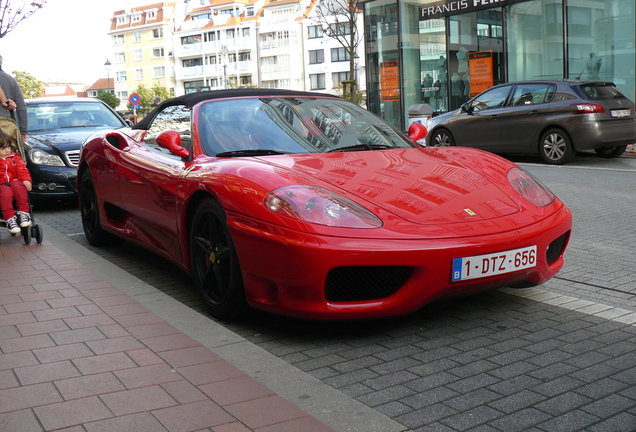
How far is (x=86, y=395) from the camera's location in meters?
3.01

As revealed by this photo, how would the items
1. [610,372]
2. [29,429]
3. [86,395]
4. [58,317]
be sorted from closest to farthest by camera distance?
1. [29,429]
2. [86,395]
3. [610,372]
4. [58,317]

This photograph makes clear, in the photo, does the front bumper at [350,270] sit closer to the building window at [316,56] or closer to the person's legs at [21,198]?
the person's legs at [21,198]

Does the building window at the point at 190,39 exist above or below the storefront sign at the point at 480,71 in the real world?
above

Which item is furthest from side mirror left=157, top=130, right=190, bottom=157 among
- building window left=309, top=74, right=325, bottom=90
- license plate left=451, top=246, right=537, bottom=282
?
building window left=309, top=74, right=325, bottom=90

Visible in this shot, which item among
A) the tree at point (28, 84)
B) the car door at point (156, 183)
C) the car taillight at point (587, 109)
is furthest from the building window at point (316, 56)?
the car door at point (156, 183)

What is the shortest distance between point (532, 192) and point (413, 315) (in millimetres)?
1000

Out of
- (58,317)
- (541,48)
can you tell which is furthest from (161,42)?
(58,317)

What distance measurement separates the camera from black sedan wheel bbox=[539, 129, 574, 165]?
13289 millimetres

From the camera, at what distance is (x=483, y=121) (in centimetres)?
1477

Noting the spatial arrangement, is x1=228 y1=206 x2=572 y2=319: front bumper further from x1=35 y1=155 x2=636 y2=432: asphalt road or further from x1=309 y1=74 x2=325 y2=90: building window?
x1=309 y1=74 x2=325 y2=90: building window

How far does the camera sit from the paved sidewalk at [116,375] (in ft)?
9.02

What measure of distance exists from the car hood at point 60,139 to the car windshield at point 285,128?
16.9 feet

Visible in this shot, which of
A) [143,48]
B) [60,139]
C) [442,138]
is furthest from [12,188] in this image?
[143,48]

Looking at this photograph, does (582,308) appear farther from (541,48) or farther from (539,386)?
(541,48)
